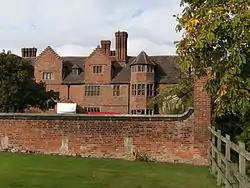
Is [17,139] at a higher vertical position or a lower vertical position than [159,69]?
lower

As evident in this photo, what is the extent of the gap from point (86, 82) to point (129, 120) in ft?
150

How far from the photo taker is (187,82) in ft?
79.8

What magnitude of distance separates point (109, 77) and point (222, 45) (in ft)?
177

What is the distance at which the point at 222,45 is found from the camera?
750 cm

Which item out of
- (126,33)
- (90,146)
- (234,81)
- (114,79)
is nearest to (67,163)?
(90,146)

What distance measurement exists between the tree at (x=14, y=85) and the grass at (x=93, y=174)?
77.1 feet

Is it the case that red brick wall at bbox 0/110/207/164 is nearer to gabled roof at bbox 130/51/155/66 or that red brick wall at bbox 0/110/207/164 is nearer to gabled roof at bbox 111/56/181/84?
gabled roof at bbox 130/51/155/66

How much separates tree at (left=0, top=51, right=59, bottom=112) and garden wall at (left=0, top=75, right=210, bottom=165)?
2104 cm

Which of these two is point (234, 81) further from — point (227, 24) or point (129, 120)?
point (129, 120)

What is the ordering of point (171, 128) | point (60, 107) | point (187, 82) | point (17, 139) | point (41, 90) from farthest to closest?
point (60, 107)
point (41, 90)
point (187, 82)
point (17, 139)
point (171, 128)

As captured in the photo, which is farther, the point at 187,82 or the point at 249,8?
the point at 187,82

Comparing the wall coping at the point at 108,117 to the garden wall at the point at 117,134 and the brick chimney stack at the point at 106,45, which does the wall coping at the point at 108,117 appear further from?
the brick chimney stack at the point at 106,45

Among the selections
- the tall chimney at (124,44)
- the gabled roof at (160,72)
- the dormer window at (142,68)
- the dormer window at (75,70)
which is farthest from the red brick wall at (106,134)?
the tall chimney at (124,44)

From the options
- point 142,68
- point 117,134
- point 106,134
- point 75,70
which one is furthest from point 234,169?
point 75,70
